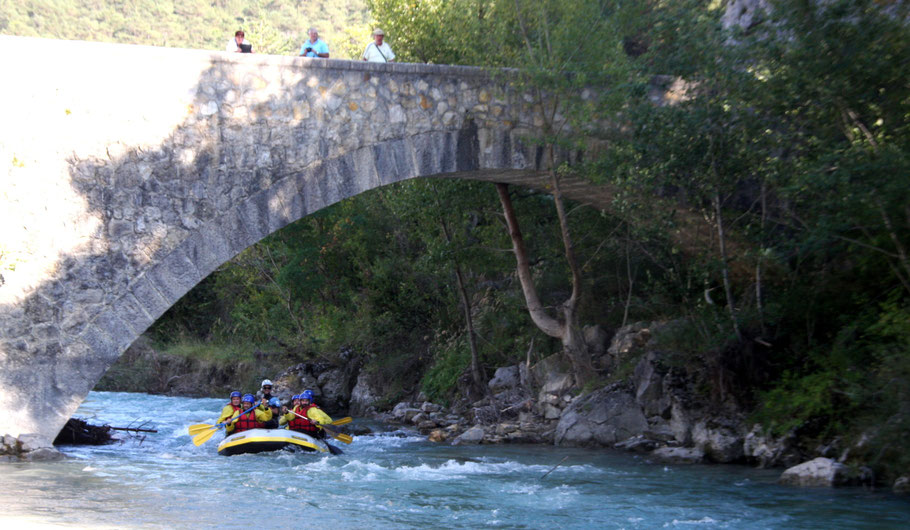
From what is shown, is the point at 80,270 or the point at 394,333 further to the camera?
the point at 394,333

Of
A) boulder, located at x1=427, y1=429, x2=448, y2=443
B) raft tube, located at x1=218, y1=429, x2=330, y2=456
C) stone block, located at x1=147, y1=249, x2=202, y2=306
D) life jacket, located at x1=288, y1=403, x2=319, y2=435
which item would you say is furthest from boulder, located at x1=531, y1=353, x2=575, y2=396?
stone block, located at x1=147, y1=249, x2=202, y2=306

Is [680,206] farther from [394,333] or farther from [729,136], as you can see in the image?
[394,333]

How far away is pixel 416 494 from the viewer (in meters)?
8.17

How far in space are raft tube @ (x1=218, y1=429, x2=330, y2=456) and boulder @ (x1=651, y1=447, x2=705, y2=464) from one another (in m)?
4.14

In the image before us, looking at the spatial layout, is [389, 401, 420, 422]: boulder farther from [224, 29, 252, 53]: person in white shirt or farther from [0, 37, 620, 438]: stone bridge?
[224, 29, 252, 53]: person in white shirt

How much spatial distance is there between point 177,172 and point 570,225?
651 centimetres

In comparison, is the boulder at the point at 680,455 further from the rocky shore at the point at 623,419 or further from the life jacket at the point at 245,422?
the life jacket at the point at 245,422

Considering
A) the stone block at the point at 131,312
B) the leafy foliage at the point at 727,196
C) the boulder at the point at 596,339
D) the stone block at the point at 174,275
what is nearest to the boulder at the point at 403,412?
the leafy foliage at the point at 727,196

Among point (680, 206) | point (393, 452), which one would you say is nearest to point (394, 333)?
point (393, 452)

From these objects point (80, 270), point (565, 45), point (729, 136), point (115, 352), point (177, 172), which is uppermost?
point (565, 45)

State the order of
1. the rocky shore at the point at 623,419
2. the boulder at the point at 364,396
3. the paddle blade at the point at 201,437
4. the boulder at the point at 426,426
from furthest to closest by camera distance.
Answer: the boulder at the point at 364,396, the boulder at the point at 426,426, the paddle blade at the point at 201,437, the rocky shore at the point at 623,419

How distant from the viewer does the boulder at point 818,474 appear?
828cm

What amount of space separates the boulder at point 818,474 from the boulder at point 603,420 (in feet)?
9.03

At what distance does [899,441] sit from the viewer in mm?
7719
